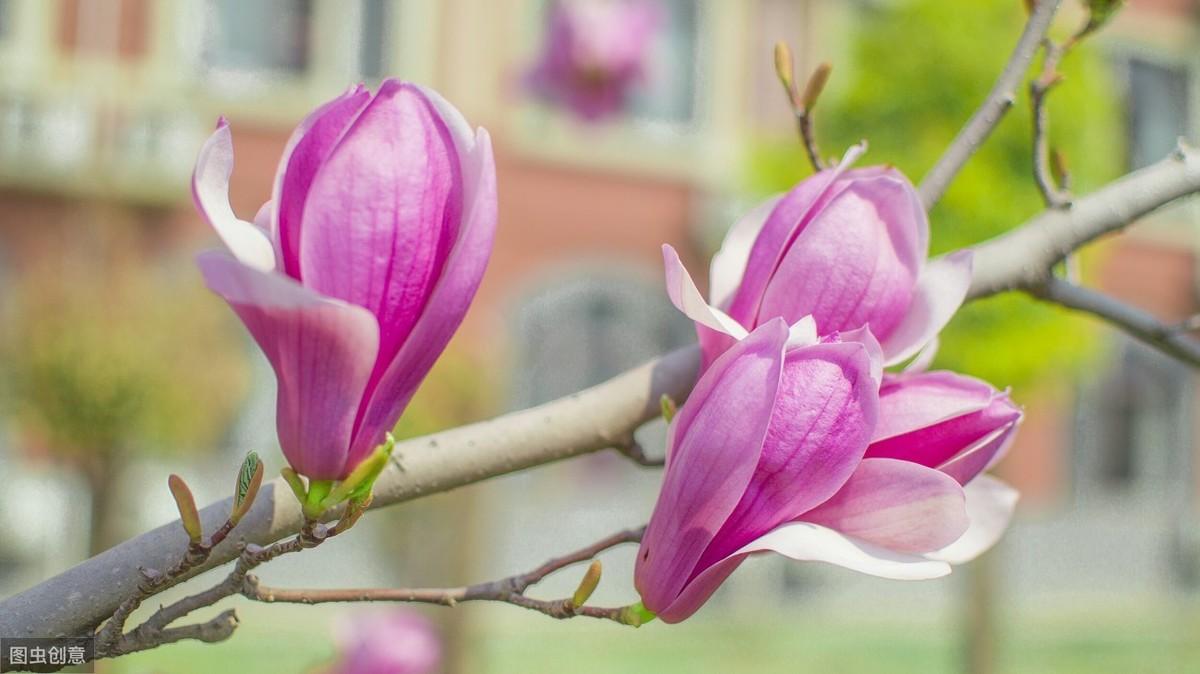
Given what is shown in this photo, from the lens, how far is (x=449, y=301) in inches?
25.0

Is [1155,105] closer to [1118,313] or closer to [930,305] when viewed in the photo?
[1118,313]

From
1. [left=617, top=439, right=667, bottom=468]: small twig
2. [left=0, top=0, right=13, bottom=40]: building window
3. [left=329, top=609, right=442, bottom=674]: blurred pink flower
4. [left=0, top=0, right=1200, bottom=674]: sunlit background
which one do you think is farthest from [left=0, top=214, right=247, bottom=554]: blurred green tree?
[left=0, top=0, right=13, bottom=40]: building window

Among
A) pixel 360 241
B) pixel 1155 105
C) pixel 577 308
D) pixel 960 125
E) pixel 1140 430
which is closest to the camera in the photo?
pixel 360 241

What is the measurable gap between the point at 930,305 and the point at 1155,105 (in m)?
12.2

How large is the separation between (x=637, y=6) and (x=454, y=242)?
329cm

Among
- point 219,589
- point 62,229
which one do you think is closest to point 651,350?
point 62,229

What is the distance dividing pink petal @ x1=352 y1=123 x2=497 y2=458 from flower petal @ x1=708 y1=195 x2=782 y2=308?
0.71ft

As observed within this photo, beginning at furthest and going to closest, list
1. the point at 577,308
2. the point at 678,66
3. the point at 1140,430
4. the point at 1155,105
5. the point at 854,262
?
1. the point at 1140,430
2. the point at 1155,105
3. the point at 678,66
4. the point at 577,308
5. the point at 854,262

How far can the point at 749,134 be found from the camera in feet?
33.5

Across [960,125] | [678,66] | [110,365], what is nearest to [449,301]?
[110,365]

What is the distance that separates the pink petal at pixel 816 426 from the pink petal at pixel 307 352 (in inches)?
8.7

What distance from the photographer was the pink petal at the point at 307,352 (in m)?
0.59

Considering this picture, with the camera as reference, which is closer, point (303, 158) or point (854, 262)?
point (303, 158)

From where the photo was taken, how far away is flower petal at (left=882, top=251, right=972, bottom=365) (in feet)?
2.50
